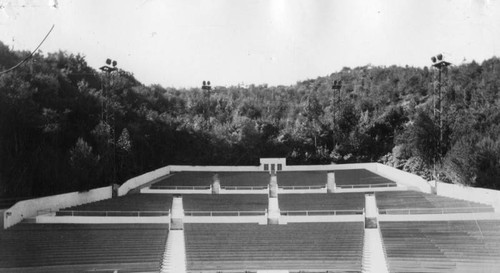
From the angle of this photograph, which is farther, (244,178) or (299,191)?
(244,178)

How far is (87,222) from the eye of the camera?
1956cm

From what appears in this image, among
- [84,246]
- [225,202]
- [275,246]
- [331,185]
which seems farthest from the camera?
[331,185]

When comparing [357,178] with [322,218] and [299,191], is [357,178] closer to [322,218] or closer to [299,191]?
[299,191]

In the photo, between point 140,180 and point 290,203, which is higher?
point 140,180

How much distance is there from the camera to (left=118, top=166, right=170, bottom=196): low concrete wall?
27.1 metres

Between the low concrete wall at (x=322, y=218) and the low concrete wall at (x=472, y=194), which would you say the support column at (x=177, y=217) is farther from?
the low concrete wall at (x=472, y=194)

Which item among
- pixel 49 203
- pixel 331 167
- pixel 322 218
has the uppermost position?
pixel 331 167

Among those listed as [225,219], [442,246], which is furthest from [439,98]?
[225,219]

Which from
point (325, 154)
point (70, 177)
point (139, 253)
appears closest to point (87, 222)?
point (139, 253)

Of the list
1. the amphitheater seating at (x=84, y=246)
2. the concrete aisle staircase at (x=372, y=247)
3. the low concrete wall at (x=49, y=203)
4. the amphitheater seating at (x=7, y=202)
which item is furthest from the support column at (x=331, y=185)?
the amphitheater seating at (x=7, y=202)

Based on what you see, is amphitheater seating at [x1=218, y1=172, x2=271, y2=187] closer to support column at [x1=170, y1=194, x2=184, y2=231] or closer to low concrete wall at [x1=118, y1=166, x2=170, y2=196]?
low concrete wall at [x1=118, y1=166, x2=170, y2=196]

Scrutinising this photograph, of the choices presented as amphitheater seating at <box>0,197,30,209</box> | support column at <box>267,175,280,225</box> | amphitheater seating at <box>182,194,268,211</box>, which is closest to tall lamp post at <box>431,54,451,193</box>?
support column at <box>267,175,280,225</box>

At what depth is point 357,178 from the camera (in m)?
31.3

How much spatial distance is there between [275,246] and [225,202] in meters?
7.41
